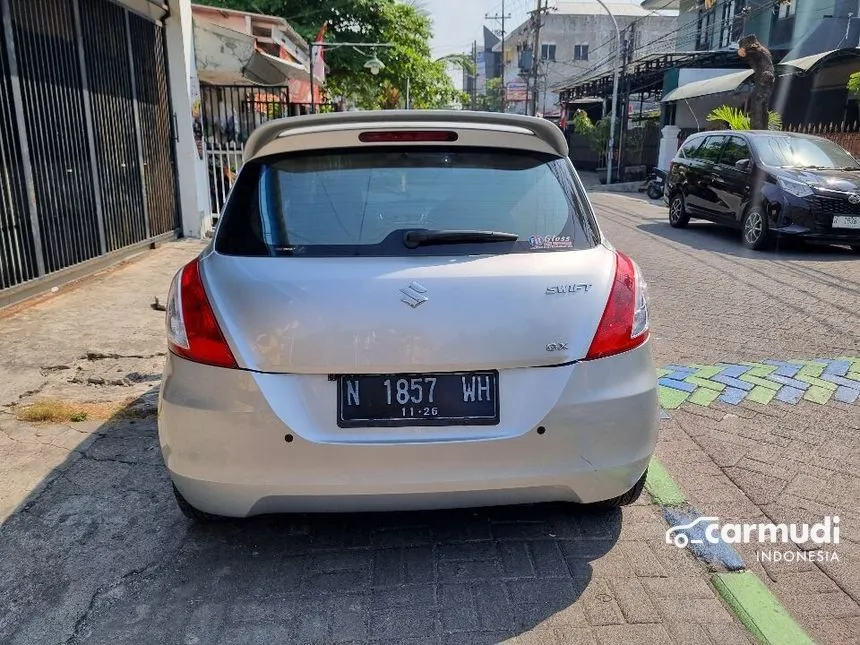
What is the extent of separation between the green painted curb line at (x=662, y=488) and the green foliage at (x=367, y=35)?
18638 millimetres

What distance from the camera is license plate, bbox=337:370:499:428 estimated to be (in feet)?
7.59

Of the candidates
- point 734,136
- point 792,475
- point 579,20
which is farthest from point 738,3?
point 792,475

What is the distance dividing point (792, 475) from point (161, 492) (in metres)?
2.99

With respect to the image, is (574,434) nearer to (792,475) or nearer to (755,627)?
(755,627)

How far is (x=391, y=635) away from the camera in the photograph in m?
2.25

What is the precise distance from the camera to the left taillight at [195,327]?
237 centimetres

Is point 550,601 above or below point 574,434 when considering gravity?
below

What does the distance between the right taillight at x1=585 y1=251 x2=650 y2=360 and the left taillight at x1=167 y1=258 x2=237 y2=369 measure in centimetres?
126

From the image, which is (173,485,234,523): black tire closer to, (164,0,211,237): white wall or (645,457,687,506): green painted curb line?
(645,457,687,506): green painted curb line

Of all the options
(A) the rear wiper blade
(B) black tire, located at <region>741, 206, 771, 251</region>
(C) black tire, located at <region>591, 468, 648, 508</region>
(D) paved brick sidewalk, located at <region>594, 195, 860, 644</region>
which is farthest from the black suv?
(A) the rear wiper blade

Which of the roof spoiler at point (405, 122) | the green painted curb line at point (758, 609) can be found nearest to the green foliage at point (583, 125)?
the roof spoiler at point (405, 122)

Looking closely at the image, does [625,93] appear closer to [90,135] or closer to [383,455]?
[90,135]

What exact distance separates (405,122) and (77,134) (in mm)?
6206

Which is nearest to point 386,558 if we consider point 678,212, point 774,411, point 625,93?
point 774,411
